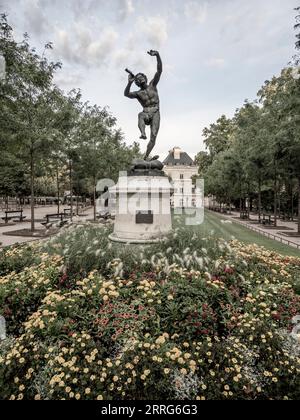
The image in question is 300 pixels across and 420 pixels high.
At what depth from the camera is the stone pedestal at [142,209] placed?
29.9 ft

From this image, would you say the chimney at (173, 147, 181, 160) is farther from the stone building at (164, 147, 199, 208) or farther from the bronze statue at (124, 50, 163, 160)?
the bronze statue at (124, 50, 163, 160)

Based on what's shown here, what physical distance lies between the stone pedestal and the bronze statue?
1.59m

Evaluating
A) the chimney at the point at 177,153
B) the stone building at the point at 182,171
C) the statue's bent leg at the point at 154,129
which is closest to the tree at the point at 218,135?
the stone building at the point at 182,171

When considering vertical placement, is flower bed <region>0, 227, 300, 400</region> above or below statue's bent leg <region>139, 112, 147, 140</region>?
below

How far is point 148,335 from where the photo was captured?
400 centimetres

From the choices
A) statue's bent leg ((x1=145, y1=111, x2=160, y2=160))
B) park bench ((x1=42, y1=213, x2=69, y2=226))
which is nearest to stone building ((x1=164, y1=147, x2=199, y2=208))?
park bench ((x1=42, y1=213, x2=69, y2=226))

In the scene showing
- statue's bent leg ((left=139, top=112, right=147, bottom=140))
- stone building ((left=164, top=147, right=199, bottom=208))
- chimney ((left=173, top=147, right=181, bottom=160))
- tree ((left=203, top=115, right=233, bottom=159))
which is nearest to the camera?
statue's bent leg ((left=139, top=112, right=147, bottom=140))

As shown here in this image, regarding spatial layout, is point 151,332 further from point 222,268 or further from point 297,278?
point 297,278

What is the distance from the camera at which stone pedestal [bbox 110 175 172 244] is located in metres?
9.11

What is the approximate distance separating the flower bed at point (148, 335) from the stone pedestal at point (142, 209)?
2.97 meters

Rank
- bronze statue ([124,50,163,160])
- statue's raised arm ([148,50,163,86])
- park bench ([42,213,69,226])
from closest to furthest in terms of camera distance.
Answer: statue's raised arm ([148,50,163,86]), bronze statue ([124,50,163,160]), park bench ([42,213,69,226])

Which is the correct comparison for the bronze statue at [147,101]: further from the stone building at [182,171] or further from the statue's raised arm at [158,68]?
the stone building at [182,171]
